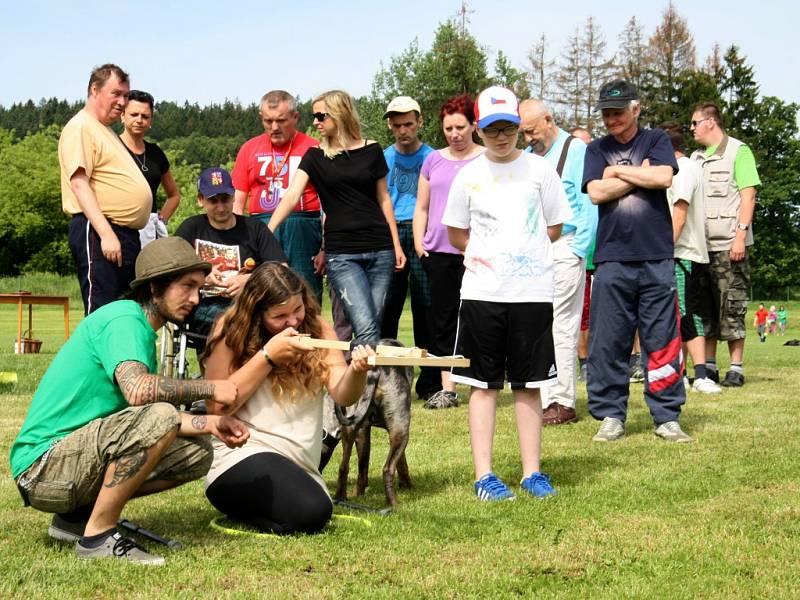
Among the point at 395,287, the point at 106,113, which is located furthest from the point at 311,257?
the point at 106,113

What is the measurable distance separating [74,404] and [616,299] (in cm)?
410

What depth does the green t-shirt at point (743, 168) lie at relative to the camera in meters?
10.1

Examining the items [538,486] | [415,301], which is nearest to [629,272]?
[538,486]

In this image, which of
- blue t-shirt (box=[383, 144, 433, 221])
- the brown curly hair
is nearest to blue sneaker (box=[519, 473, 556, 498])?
the brown curly hair

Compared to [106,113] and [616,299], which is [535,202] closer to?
[616,299]

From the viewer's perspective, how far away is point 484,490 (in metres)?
5.32

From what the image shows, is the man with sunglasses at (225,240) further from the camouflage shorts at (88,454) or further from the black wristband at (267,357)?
the camouflage shorts at (88,454)

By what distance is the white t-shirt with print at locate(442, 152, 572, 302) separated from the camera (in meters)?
5.48

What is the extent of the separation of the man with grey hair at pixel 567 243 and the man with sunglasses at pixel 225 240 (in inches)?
92.0

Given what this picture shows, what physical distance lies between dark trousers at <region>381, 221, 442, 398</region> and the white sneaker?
2.50m

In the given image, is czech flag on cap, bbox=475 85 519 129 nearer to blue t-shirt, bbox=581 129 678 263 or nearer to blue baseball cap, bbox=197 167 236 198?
blue t-shirt, bbox=581 129 678 263

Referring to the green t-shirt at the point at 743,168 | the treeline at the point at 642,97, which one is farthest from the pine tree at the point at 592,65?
the green t-shirt at the point at 743,168

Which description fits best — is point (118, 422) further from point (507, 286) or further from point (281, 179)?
point (281, 179)

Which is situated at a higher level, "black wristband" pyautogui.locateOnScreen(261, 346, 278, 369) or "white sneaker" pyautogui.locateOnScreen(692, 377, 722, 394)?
"black wristband" pyautogui.locateOnScreen(261, 346, 278, 369)
